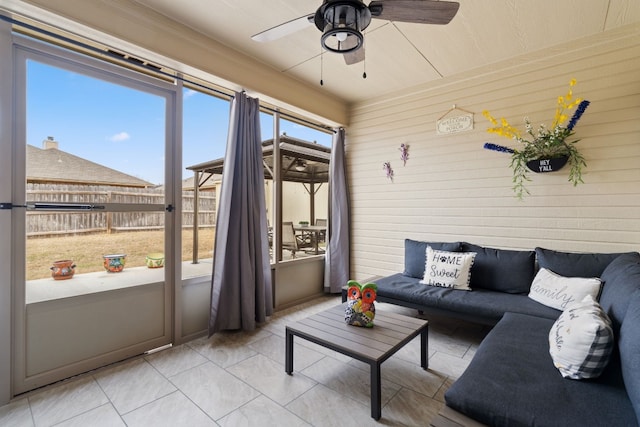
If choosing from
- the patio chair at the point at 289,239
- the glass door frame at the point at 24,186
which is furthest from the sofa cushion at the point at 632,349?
the patio chair at the point at 289,239

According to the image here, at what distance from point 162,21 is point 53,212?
172cm

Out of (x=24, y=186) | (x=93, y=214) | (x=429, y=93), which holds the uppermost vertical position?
(x=429, y=93)

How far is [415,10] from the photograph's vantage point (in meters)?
1.73

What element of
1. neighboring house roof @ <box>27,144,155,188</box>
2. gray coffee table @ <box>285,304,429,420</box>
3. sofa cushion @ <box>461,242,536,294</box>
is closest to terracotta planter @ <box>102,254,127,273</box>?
neighboring house roof @ <box>27,144,155,188</box>

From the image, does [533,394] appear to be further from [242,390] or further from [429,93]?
[429,93]

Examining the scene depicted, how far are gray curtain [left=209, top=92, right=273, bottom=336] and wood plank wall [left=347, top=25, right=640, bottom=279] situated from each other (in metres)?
1.74

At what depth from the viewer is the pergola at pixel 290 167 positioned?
3098 millimetres

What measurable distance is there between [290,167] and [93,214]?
2.34 m

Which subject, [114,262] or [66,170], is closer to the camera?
[66,170]

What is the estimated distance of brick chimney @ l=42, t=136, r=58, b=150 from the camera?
7.19 feet

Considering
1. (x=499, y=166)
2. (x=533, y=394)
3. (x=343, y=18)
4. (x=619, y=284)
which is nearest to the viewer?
(x=533, y=394)

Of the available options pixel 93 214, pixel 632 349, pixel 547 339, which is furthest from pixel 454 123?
pixel 93 214

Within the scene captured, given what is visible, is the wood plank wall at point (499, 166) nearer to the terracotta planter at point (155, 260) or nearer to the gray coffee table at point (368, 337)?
the gray coffee table at point (368, 337)

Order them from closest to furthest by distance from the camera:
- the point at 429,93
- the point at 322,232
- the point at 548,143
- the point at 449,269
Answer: the point at 548,143 < the point at 449,269 < the point at 429,93 < the point at 322,232
